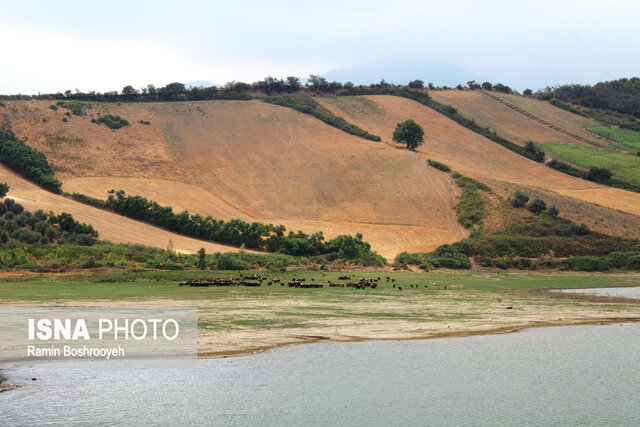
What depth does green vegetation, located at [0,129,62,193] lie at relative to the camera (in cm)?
6825

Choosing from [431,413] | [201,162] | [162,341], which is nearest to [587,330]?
[431,413]

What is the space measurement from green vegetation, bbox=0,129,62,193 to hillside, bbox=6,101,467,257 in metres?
2.44

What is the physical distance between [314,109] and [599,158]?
4339 centimetres

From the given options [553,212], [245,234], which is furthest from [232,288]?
[553,212]

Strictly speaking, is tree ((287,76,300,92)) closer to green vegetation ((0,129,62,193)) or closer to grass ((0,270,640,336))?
green vegetation ((0,129,62,193))

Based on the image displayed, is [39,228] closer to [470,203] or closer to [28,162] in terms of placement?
[28,162]

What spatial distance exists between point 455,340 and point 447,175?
191 ft

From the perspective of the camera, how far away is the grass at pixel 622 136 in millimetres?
110681

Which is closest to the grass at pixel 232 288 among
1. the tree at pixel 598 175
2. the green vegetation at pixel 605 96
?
the tree at pixel 598 175

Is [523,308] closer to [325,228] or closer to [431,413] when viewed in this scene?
[431,413]

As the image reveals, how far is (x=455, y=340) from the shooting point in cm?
2183

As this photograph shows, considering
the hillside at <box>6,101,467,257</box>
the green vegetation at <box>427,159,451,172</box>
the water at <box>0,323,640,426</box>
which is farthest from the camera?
the green vegetation at <box>427,159,451,172</box>

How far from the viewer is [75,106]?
9694cm

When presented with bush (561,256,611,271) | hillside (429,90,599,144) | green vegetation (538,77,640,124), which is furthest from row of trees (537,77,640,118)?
bush (561,256,611,271)
